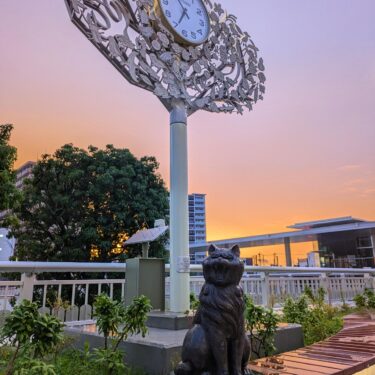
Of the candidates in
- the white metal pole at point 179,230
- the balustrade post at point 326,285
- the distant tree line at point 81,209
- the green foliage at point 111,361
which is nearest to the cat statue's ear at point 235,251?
the green foliage at point 111,361

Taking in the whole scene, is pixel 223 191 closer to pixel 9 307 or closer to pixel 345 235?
pixel 9 307

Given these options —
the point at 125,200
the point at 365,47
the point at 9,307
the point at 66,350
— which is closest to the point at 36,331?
the point at 66,350

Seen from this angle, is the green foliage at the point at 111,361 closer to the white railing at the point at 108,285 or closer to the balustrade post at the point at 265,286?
the white railing at the point at 108,285

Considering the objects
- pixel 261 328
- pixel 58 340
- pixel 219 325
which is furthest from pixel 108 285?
pixel 219 325

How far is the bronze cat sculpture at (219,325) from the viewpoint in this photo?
2082 millimetres

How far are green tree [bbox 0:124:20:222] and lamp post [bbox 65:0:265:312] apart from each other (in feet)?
14.0

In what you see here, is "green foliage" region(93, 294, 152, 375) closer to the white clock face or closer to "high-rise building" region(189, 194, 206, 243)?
the white clock face

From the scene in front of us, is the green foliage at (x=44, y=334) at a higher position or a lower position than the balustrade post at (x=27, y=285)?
lower

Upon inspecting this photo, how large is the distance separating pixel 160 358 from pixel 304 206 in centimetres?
1363

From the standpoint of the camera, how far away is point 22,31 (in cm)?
677

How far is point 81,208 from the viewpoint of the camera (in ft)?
36.0

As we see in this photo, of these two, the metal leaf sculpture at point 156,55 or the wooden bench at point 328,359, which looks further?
the metal leaf sculpture at point 156,55

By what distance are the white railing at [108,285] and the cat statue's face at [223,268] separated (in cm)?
189

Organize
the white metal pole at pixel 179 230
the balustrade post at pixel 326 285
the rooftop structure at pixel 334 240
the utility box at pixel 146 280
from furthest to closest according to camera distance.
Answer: the rooftop structure at pixel 334 240
the balustrade post at pixel 326 285
the white metal pole at pixel 179 230
the utility box at pixel 146 280
